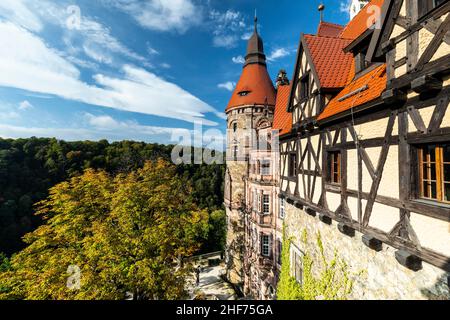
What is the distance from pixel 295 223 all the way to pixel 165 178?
7908 millimetres

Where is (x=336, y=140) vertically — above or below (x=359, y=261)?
above

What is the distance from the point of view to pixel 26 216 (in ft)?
93.2

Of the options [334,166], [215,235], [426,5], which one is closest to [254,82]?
[334,166]

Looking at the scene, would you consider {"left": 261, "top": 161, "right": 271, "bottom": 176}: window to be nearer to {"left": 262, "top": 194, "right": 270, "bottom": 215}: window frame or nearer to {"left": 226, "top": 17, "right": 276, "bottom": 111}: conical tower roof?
{"left": 262, "top": 194, "right": 270, "bottom": 215}: window frame

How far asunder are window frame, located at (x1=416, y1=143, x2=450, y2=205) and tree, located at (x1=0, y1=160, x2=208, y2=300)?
8.53 metres

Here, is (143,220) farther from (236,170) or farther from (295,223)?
(236,170)

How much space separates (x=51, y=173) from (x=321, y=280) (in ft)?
150

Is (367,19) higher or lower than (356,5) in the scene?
lower

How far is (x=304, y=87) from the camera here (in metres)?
7.90

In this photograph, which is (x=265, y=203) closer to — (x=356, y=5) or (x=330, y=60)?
(x=330, y=60)

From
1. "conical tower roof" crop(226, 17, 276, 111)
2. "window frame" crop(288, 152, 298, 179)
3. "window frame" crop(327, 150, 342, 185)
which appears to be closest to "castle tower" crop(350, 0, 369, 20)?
"conical tower roof" crop(226, 17, 276, 111)

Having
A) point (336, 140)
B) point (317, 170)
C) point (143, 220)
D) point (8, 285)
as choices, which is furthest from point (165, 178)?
point (336, 140)

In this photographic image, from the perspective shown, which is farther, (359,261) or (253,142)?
(253,142)

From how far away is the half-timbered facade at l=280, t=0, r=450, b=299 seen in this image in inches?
123
